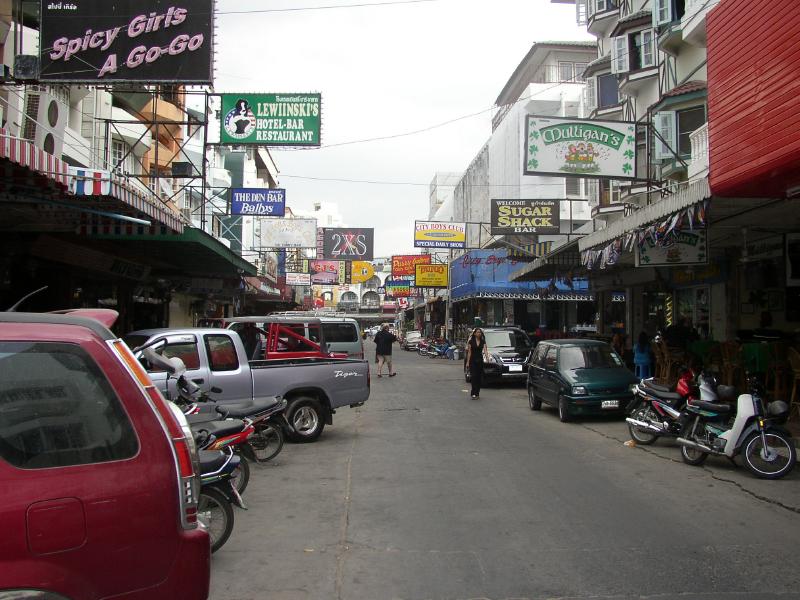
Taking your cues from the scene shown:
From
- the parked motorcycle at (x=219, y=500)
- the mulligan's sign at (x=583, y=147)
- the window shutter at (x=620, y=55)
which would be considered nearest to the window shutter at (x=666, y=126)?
the mulligan's sign at (x=583, y=147)

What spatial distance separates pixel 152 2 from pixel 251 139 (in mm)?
3918

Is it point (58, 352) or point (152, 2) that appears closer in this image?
point (58, 352)

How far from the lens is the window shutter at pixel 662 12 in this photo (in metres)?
19.2

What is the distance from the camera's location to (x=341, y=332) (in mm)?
21812

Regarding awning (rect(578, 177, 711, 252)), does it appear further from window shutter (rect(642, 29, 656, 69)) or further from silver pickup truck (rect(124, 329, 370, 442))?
window shutter (rect(642, 29, 656, 69))

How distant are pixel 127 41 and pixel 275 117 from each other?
4088 millimetres

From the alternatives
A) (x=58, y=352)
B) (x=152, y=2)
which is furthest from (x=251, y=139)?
(x=58, y=352)

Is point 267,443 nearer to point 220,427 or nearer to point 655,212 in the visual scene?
point 220,427

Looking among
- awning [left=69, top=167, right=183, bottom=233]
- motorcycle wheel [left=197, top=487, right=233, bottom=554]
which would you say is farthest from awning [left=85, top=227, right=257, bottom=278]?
motorcycle wheel [left=197, top=487, right=233, bottom=554]

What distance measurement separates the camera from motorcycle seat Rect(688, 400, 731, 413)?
8727 mm

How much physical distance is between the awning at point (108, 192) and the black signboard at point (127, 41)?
451 cm

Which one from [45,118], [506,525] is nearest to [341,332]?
[45,118]

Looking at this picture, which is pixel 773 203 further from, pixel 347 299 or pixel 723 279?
pixel 347 299

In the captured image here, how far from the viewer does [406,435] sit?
38.1 feet
